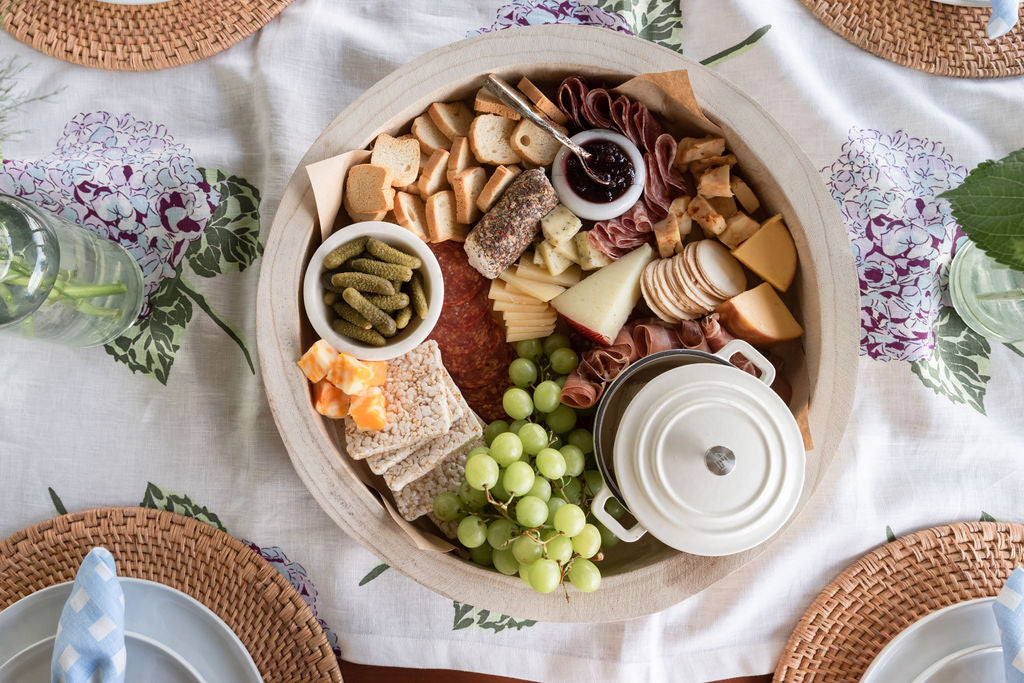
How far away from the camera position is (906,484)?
42.1 inches

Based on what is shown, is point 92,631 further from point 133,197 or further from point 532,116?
point 532,116

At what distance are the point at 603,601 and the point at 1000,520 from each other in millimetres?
681

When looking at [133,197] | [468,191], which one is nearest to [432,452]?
[468,191]

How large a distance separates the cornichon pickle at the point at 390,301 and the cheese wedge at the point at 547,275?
0.19m

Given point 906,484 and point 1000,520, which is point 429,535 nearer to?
point 906,484

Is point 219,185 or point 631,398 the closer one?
point 631,398

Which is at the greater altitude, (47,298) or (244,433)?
(47,298)

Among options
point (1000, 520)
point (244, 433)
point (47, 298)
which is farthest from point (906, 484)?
point (47, 298)

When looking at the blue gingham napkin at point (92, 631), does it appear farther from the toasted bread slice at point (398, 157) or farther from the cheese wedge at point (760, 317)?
the cheese wedge at point (760, 317)

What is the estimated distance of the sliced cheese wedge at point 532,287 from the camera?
101cm

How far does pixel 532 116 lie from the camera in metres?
0.96

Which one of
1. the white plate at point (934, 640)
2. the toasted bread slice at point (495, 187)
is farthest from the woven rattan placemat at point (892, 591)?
the toasted bread slice at point (495, 187)

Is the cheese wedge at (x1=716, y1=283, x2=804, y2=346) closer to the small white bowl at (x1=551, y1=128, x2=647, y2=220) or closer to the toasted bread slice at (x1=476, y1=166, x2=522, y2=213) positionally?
the small white bowl at (x1=551, y1=128, x2=647, y2=220)

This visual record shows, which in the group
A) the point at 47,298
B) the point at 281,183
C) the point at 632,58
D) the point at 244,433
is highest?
the point at 632,58
